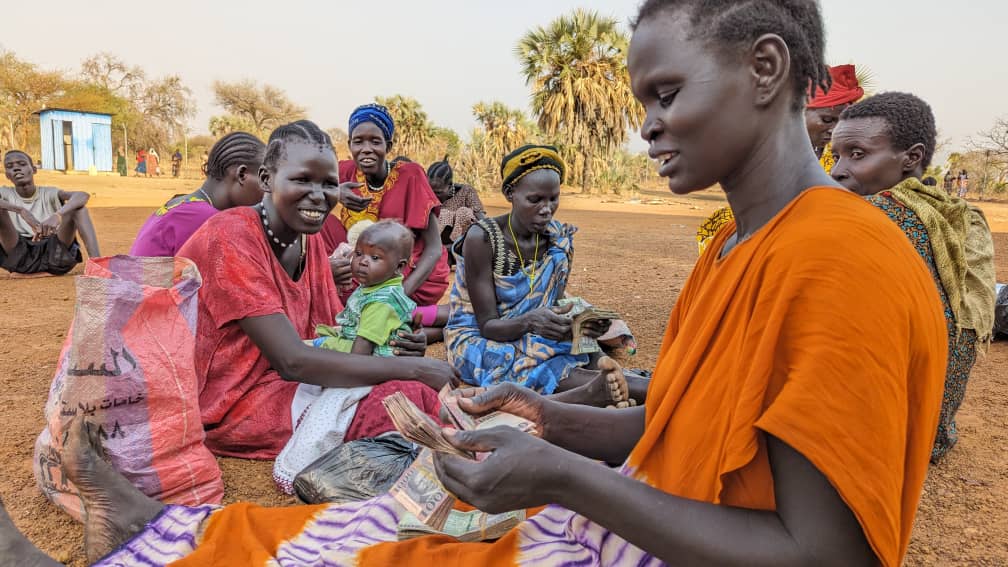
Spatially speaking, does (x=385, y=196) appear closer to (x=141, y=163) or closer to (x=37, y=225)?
(x=37, y=225)

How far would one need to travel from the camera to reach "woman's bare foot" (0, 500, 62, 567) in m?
1.73

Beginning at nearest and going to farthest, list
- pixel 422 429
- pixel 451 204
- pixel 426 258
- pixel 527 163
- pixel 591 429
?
pixel 422 429 → pixel 591 429 → pixel 527 163 → pixel 426 258 → pixel 451 204

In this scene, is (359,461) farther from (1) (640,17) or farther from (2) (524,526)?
(1) (640,17)

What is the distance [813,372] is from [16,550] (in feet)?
6.64

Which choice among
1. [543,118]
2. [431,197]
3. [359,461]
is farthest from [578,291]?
[543,118]

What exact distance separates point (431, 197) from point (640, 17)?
445 cm

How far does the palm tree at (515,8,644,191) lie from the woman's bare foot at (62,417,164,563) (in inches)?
1029

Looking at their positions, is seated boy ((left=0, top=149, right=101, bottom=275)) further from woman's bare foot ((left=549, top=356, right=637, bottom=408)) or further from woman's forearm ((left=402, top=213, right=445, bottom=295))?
woman's bare foot ((left=549, top=356, right=637, bottom=408))

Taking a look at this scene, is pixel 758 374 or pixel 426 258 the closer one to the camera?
pixel 758 374

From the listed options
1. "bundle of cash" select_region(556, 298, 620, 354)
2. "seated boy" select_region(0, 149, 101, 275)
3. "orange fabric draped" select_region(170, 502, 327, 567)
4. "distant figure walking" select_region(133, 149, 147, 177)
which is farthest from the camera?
"distant figure walking" select_region(133, 149, 147, 177)

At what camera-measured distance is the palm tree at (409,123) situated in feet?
98.9

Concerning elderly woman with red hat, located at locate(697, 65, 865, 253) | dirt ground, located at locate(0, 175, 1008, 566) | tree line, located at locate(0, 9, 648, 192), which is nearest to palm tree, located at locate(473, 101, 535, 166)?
tree line, located at locate(0, 9, 648, 192)

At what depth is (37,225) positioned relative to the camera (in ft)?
24.5

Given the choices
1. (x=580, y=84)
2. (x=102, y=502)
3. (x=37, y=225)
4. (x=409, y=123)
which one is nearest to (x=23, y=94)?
(x=409, y=123)
